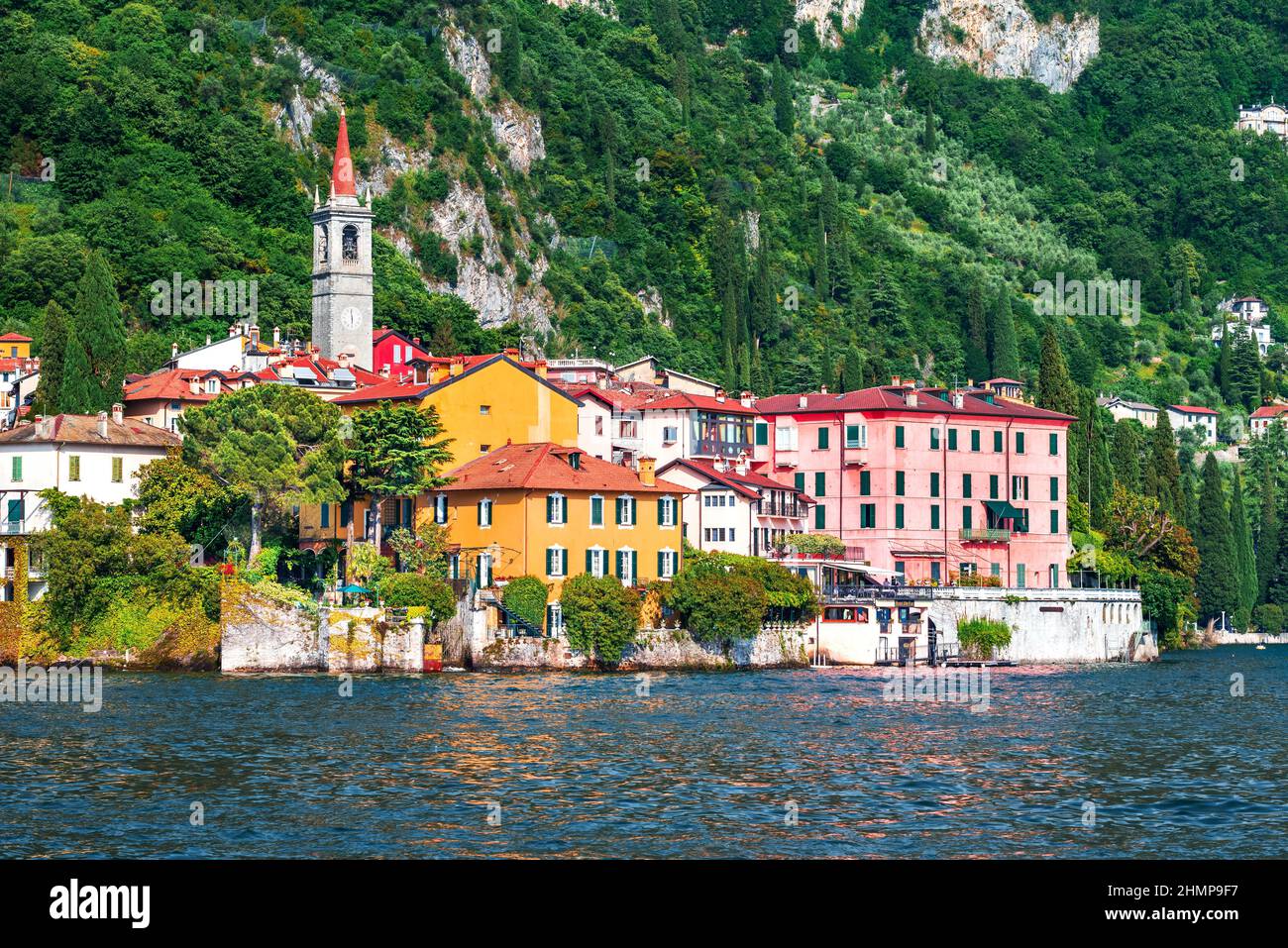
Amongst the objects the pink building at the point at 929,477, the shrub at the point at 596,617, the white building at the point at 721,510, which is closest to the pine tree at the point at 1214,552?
the pink building at the point at 929,477

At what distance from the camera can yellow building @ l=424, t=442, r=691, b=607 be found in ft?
260

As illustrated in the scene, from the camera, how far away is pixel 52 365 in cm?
9344

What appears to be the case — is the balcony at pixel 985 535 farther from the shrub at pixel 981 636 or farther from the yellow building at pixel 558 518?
the yellow building at pixel 558 518

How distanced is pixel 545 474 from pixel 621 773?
38.4 meters

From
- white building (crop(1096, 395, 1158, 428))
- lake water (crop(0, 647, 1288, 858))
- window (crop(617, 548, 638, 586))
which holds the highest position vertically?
white building (crop(1096, 395, 1158, 428))

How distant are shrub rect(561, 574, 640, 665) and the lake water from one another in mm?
7457

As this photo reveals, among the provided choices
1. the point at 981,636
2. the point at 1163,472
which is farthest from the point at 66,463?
the point at 1163,472

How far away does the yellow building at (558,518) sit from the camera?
7931cm

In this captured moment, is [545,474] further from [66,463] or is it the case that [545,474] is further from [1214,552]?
[1214,552]

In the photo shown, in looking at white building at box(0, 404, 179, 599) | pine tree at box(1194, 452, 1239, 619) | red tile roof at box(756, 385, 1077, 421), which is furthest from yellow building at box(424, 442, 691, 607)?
pine tree at box(1194, 452, 1239, 619)

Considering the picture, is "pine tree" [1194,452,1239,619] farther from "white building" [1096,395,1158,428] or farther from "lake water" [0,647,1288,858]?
"lake water" [0,647,1288,858]

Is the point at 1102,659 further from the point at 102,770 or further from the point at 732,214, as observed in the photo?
the point at 732,214

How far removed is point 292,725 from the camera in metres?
52.5

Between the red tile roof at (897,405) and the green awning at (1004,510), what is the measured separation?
15.4 feet
